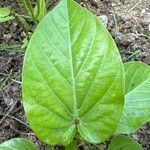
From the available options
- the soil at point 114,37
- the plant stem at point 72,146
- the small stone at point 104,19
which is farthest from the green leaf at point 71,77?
the small stone at point 104,19

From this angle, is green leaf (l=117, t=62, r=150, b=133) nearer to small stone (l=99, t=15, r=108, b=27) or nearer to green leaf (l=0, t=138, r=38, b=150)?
green leaf (l=0, t=138, r=38, b=150)

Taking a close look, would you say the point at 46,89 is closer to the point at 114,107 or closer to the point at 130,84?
the point at 114,107

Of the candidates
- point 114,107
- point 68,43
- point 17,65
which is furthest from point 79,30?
point 17,65

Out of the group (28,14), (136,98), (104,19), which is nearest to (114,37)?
A: (104,19)

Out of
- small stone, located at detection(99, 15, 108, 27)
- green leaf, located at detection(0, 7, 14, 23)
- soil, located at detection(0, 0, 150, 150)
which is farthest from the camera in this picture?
small stone, located at detection(99, 15, 108, 27)

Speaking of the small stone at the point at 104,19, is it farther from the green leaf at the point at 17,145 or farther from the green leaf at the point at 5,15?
the green leaf at the point at 17,145

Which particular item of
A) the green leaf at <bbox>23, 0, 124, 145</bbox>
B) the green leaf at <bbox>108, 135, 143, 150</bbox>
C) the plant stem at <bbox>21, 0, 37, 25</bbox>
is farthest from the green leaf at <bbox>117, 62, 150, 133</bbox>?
the plant stem at <bbox>21, 0, 37, 25</bbox>
